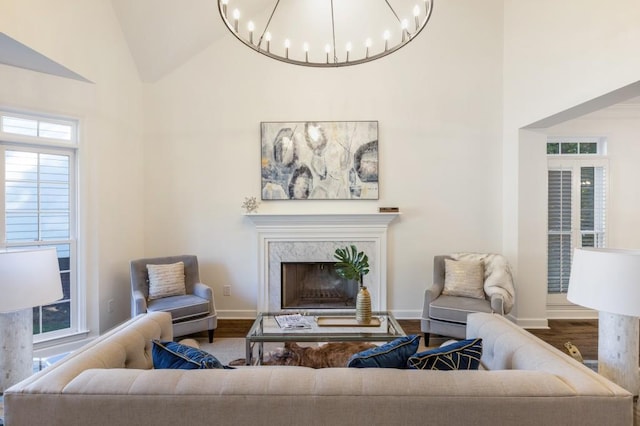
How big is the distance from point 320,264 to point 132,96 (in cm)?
311

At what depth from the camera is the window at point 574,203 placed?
4543 millimetres

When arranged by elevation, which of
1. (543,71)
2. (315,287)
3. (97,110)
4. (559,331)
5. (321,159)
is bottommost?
(559,331)

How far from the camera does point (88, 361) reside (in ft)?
4.91

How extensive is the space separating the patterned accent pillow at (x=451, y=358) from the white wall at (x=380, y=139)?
2.94 m

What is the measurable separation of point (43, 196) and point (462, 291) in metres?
4.34

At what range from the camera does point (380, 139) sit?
4.48 metres

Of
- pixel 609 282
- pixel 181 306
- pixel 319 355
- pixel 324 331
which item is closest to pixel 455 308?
pixel 324 331

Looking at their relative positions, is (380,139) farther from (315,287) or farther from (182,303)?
(182,303)

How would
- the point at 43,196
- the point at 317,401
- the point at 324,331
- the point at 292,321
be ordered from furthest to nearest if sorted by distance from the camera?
the point at 43,196
the point at 292,321
the point at 324,331
the point at 317,401

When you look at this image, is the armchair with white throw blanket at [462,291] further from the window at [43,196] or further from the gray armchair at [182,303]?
the window at [43,196]

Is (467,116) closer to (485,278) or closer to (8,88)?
(485,278)

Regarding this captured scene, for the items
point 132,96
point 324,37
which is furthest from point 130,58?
point 324,37

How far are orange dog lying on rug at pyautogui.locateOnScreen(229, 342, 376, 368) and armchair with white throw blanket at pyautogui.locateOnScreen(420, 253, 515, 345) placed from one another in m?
0.99

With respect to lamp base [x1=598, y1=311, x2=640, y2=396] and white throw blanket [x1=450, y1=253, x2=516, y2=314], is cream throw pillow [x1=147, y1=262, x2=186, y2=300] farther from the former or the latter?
lamp base [x1=598, y1=311, x2=640, y2=396]
